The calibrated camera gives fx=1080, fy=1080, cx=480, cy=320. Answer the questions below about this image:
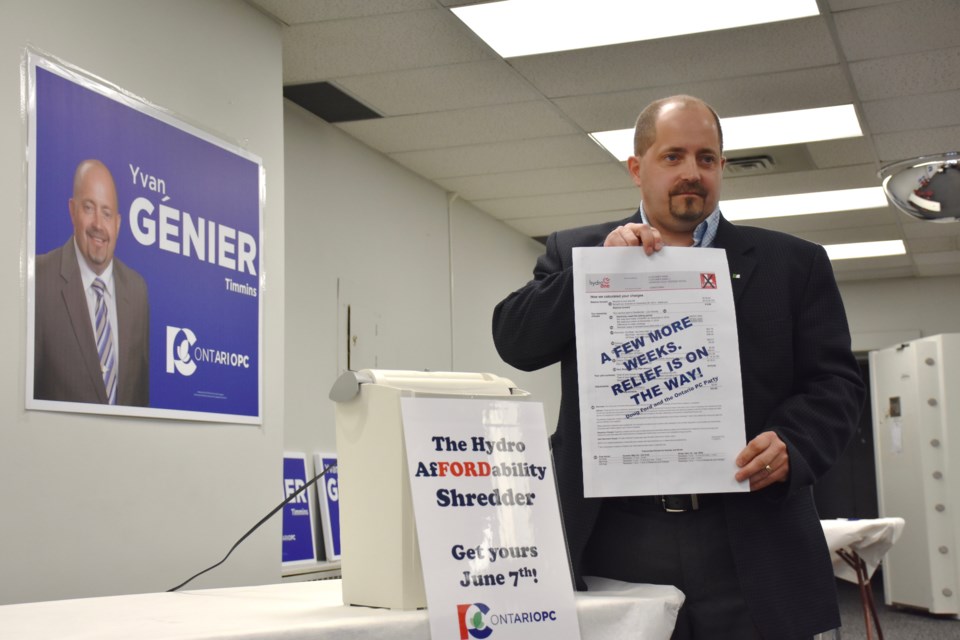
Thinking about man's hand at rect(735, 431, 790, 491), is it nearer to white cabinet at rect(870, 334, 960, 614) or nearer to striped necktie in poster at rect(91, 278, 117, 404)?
striped necktie in poster at rect(91, 278, 117, 404)

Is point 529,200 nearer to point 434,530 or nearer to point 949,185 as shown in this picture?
point 949,185

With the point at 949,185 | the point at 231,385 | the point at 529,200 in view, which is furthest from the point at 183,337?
the point at 529,200

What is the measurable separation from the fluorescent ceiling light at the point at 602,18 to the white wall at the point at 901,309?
20.9ft

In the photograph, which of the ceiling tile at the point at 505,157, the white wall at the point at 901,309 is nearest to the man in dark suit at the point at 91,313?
the ceiling tile at the point at 505,157

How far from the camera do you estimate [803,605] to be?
137 centimetres

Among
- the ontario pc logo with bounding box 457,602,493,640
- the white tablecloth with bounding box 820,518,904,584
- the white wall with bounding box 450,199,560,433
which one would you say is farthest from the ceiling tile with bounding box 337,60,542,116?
the ontario pc logo with bounding box 457,602,493,640

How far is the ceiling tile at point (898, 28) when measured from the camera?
4.15 metres

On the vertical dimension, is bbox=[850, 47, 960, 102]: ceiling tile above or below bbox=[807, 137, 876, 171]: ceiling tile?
above

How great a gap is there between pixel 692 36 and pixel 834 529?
2.04 m

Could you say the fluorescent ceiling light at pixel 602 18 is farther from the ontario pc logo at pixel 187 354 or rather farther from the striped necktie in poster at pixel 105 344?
the striped necktie in poster at pixel 105 344

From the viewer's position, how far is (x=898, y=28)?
434 centimetres

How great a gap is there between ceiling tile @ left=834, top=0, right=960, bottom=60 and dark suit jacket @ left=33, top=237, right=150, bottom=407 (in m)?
2.86

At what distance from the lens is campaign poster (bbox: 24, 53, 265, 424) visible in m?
2.95

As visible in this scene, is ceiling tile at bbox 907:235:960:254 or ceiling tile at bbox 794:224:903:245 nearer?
ceiling tile at bbox 794:224:903:245
